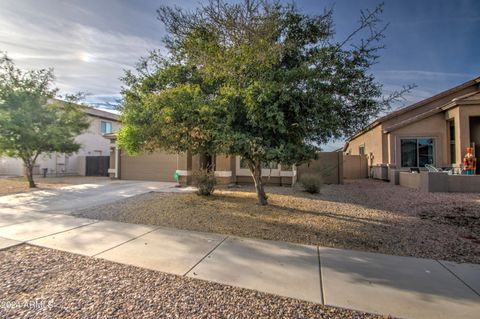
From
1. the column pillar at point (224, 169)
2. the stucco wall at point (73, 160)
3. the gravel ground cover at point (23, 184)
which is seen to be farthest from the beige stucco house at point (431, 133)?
the stucco wall at point (73, 160)

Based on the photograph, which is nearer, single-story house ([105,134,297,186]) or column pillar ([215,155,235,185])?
column pillar ([215,155,235,185])

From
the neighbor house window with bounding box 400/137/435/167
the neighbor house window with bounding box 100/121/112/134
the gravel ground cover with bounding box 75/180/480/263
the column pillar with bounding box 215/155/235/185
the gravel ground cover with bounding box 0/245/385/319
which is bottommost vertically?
the gravel ground cover with bounding box 0/245/385/319

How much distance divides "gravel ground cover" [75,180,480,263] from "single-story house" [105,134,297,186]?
10.9 feet

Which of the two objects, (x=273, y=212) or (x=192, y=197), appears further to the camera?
(x=192, y=197)

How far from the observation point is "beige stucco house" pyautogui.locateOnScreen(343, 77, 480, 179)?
1315 cm

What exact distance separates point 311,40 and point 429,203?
712 centimetres

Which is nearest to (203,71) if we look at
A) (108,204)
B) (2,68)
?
(108,204)

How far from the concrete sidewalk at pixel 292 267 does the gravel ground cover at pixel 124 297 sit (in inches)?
8.6

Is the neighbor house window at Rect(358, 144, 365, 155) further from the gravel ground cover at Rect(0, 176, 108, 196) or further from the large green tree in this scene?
the gravel ground cover at Rect(0, 176, 108, 196)

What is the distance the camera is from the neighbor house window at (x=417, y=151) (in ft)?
50.0

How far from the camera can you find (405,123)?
15.4 metres

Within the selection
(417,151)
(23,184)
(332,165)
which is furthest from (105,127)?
(417,151)

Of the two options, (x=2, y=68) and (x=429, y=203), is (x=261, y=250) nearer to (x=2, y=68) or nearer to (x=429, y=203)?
(x=429, y=203)

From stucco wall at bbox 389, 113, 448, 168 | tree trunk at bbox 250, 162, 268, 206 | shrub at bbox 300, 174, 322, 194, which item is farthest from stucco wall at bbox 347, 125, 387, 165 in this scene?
tree trunk at bbox 250, 162, 268, 206
